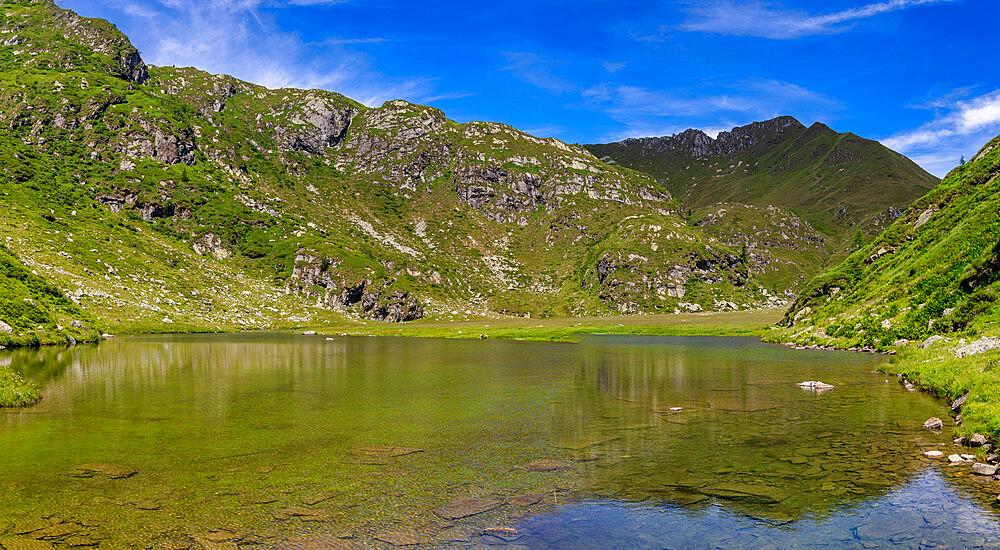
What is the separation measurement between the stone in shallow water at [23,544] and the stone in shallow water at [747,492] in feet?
59.8

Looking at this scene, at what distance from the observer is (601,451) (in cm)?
2266

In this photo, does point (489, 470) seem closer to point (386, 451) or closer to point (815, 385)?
point (386, 451)

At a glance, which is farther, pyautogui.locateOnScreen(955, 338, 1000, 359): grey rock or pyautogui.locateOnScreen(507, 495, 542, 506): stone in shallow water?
pyautogui.locateOnScreen(955, 338, 1000, 359): grey rock

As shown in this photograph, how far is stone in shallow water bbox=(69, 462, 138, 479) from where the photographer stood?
19.2 metres

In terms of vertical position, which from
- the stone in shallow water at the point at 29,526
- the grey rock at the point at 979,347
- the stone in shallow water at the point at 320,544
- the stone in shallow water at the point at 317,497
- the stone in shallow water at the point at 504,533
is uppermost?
the grey rock at the point at 979,347

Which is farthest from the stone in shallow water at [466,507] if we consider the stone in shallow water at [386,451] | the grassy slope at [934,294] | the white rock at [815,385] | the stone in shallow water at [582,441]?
the white rock at [815,385]

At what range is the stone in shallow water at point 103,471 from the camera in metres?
19.2

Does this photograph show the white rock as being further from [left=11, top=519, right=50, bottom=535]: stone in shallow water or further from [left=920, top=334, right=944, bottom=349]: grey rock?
[left=11, top=519, right=50, bottom=535]: stone in shallow water

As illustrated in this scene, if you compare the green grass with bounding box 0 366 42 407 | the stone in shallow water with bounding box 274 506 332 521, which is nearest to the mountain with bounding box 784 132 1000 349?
the stone in shallow water with bounding box 274 506 332 521

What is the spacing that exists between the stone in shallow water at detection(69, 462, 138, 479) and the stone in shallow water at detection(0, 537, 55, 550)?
5.76m

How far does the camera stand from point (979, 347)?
32.2m

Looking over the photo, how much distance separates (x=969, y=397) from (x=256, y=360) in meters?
70.6

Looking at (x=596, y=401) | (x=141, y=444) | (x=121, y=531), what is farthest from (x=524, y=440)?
(x=141, y=444)

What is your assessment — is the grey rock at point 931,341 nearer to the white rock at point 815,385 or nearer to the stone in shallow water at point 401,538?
the white rock at point 815,385
